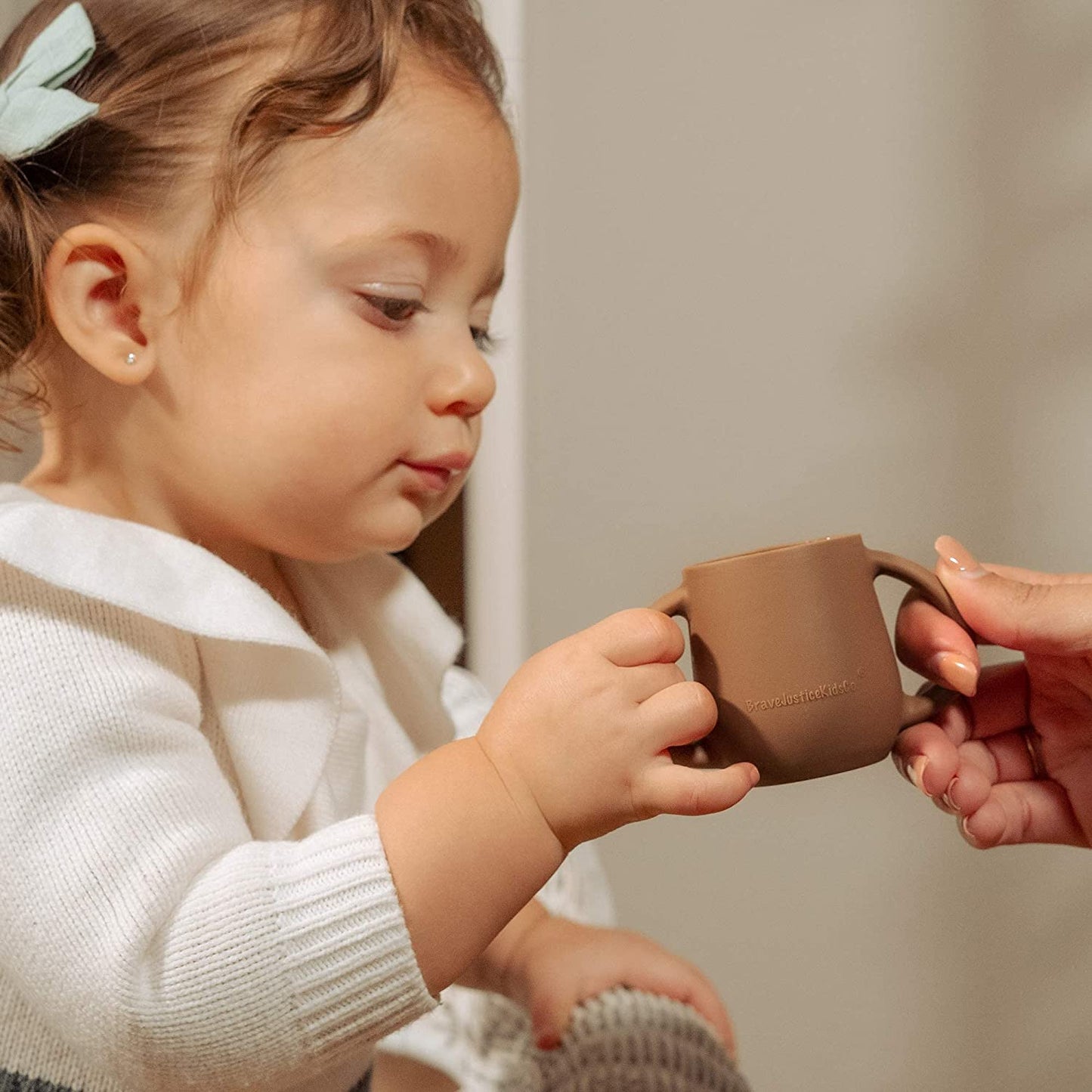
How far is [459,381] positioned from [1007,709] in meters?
0.48

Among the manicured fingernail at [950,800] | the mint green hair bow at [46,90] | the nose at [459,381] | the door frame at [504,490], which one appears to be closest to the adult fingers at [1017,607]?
the manicured fingernail at [950,800]

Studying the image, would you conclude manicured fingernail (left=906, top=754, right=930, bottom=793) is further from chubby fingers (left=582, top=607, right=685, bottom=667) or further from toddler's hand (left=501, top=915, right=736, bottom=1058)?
toddler's hand (left=501, top=915, right=736, bottom=1058)

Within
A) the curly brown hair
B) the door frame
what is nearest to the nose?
the curly brown hair

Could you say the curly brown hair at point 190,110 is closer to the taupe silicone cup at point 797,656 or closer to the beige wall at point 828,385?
the taupe silicone cup at point 797,656

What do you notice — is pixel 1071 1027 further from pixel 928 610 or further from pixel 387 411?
pixel 387 411

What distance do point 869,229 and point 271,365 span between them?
2.69 feet

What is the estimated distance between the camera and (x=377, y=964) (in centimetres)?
70

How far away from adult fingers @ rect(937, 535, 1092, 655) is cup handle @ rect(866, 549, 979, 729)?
0.01 m

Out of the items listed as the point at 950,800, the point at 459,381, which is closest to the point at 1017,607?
the point at 950,800

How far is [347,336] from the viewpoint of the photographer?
2.81 ft

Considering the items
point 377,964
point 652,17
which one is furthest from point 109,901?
point 652,17

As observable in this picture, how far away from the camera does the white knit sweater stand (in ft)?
2.24

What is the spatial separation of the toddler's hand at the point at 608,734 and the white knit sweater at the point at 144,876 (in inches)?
3.9

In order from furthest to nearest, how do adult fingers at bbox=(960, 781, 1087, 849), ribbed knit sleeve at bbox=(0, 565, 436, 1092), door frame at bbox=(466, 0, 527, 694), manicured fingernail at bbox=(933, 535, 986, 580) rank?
door frame at bbox=(466, 0, 527, 694) → adult fingers at bbox=(960, 781, 1087, 849) → manicured fingernail at bbox=(933, 535, 986, 580) → ribbed knit sleeve at bbox=(0, 565, 436, 1092)
